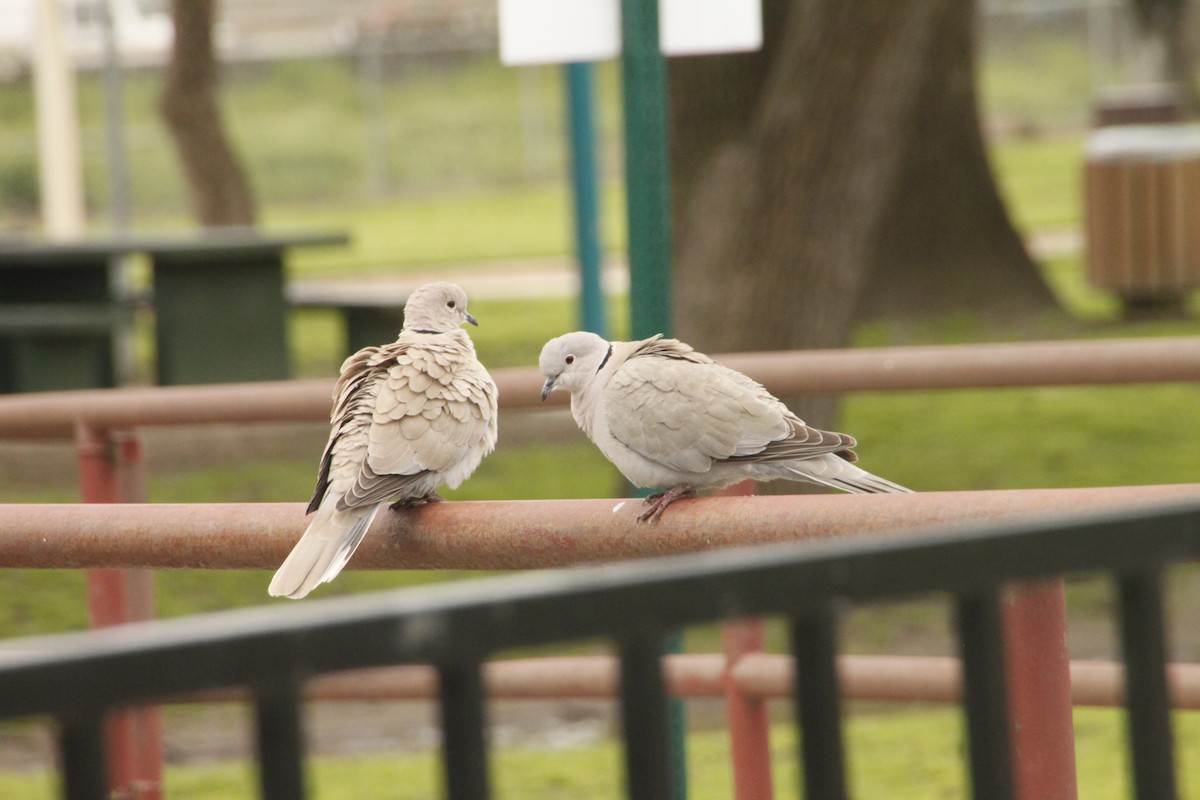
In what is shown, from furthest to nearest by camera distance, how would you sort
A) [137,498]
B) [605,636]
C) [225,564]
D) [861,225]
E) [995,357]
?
[861,225] < [137,498] < [995,357] < [225,564] < [605,636]

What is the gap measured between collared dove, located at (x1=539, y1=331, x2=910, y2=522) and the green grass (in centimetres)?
197

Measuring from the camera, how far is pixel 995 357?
371cm

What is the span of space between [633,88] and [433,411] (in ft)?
5.48

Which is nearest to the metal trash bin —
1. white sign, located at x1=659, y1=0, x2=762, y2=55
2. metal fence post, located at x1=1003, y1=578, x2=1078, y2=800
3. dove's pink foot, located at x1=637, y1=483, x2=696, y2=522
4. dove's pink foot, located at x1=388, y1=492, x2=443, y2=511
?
white sign, located at x1=659, y1=0, x2=762, y2=55

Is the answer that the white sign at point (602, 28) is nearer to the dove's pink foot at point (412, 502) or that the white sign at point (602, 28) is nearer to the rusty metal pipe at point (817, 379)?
the rusty metal pipe at point (817, 379)

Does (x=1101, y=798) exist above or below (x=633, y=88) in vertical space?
below

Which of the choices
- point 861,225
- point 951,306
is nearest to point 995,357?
point 861,225

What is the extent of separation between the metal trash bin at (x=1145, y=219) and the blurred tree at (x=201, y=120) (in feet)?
23.1

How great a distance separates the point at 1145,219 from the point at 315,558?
1149 cm

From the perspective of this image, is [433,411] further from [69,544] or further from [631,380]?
[69,544]

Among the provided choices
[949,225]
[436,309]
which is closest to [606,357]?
[436,309]

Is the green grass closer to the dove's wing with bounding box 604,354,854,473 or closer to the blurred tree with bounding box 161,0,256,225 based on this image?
the dove's wing with bounding box 604,354,854,473

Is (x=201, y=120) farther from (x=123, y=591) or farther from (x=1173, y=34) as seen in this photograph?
(x=1173, y=34)

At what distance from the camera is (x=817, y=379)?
12.4 ft
